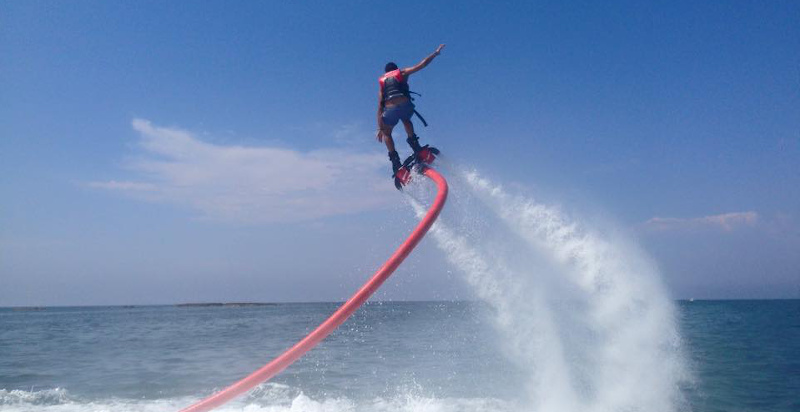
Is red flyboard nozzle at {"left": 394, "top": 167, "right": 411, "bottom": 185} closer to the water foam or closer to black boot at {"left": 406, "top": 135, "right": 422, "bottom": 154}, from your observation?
black boot at {"left": 406, "top": 135, "right": 422, "bottom": 154}

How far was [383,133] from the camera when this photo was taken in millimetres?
10617

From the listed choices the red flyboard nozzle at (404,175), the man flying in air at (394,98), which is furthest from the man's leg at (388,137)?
the red flyboard nozzle at (404,175)

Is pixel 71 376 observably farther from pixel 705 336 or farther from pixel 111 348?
pixel 705 336

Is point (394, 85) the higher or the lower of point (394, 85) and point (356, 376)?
the higher

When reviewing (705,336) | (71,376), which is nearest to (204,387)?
(71,376)

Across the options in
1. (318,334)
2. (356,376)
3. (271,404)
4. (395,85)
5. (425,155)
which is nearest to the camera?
(318,334)

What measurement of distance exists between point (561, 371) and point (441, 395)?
4125mm

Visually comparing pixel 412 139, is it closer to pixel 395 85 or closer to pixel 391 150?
pixel 391 150

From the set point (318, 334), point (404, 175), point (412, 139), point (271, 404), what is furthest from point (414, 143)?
point (271, 404)

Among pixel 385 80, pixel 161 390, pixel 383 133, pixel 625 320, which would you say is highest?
pixel 385 80

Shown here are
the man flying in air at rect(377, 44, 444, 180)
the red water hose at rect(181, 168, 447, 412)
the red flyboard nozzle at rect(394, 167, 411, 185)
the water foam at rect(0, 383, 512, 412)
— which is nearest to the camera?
the red water hose at rect(181, 168, 447, 412)

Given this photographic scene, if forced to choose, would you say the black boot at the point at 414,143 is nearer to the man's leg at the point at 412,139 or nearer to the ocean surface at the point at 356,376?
the man's leg at the point at 412,139

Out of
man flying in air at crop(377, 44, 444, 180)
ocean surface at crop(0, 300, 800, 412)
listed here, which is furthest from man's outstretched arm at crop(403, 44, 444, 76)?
ocean surface at crop(0, 300, 800, 412)

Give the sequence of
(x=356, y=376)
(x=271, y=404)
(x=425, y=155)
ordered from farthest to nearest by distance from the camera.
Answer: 1. (x=356, y=376)
2. (x=271, y=404)
3. (x=425, y=155)
